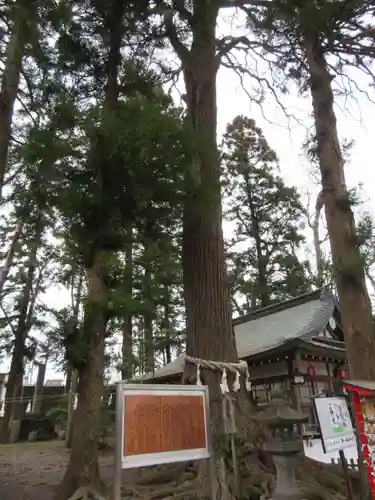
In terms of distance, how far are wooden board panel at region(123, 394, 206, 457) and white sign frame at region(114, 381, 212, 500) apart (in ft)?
0.07

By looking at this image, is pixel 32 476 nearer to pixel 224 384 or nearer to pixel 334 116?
pixel 224 384

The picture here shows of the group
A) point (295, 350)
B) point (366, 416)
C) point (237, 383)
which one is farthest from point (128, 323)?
point (295, 350)

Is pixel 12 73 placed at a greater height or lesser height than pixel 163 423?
greater

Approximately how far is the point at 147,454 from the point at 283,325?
8126 mm

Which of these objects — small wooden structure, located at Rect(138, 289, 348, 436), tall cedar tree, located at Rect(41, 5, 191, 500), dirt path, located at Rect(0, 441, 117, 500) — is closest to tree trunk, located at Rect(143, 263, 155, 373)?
small wooden structure, located at Rect(138, 289, 348, 436)

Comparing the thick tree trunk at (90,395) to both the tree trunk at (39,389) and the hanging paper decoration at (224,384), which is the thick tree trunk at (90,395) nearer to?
the hanging paper decoration at (224,384)

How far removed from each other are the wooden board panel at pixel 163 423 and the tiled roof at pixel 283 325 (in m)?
A: 5.30

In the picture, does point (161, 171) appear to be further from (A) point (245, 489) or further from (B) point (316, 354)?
(B) point (316, 354)

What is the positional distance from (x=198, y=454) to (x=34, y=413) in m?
16.9

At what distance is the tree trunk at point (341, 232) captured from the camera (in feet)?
12.0

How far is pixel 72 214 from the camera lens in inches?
160

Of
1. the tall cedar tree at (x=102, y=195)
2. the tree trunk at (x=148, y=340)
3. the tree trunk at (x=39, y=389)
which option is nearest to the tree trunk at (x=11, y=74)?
the tall cedar tree at (x=102, y=195)

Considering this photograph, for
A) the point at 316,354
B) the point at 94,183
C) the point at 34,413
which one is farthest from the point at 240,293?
the point at 94,183

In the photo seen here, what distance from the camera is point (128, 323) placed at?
5738 mm
